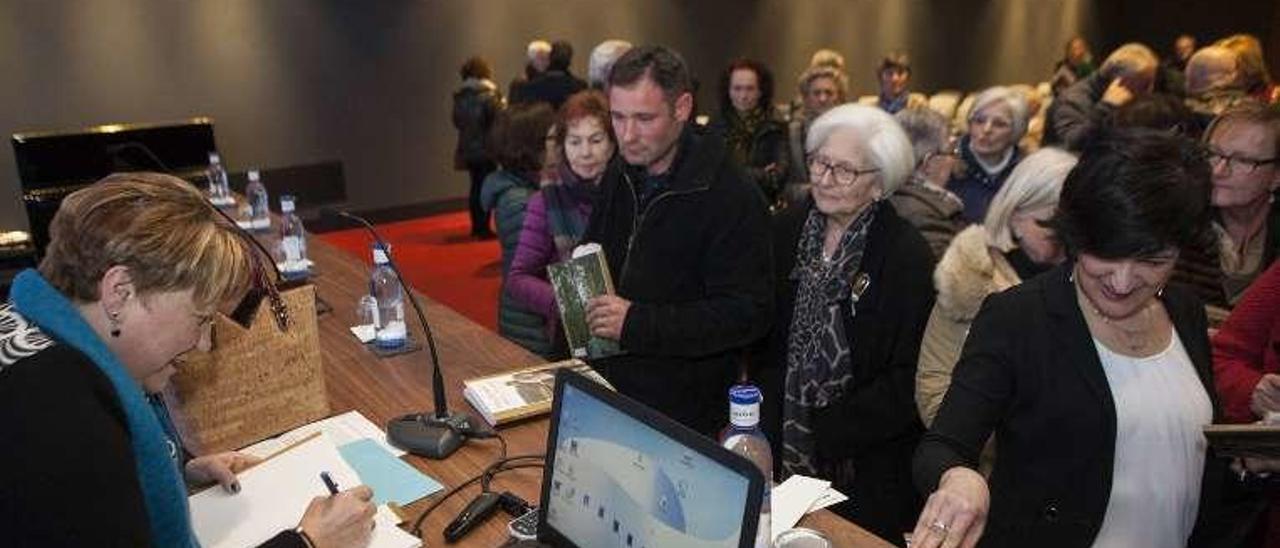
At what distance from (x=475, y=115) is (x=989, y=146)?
164 inches

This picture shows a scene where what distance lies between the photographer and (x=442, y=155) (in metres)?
7.78

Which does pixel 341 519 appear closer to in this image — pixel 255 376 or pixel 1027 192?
pixel 255 376

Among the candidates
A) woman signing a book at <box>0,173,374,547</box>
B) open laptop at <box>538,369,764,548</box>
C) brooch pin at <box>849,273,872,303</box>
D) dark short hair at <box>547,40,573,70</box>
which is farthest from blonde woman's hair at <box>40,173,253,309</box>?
dark short hair at <box>547,40,573,70</box>

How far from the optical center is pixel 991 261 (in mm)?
1846

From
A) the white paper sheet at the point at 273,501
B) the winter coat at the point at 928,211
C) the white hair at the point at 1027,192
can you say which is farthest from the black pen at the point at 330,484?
the winter coat at the point at 928,211

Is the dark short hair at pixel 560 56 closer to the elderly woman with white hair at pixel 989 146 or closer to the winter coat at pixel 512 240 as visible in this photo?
the winter coat at pixel 512 240

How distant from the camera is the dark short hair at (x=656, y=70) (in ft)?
6.86

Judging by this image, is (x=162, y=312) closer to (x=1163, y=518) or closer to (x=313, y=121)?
(x=1163, y=518)

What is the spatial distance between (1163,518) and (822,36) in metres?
9.07

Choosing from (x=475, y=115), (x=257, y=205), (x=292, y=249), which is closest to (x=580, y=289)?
(x=292, y=249)

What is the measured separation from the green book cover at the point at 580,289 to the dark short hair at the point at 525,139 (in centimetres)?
103

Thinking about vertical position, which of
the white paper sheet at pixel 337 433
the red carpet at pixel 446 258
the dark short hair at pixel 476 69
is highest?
the dark short hair at pixel 476 69

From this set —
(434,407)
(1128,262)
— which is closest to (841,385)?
(1128,262)

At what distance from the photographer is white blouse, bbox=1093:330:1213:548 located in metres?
1.46
